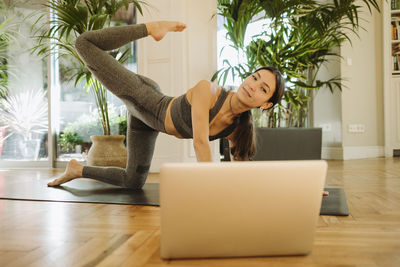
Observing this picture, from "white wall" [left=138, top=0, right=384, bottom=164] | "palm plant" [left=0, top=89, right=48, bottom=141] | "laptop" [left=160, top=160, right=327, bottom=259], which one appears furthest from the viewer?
"palm plant" [left=0, top=89, right=48, bottom=141]

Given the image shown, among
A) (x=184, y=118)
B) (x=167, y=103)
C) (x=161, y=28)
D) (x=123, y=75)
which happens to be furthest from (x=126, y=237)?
(x=161, y=28)

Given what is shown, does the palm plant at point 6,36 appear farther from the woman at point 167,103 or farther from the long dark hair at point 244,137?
the long dark hair at point 244,137

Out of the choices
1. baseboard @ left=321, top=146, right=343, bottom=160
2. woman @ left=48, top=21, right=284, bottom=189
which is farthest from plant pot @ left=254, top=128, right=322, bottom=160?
woman @ left=48, top=21, right=284, bottom=189

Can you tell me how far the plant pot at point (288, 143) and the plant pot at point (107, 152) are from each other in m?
1.25

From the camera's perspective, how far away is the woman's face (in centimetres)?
147

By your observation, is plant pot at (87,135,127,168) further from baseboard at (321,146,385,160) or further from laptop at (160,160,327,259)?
baseboard at (321,146,385,160)

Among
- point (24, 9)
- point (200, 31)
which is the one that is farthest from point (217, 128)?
point (24, 9)

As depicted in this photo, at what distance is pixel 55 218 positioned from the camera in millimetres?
1366

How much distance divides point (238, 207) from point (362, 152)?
4.33 m

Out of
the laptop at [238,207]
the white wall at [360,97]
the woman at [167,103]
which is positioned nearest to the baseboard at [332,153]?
the white wall at [360,97]

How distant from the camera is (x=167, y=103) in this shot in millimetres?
1771

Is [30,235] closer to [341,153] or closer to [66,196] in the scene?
[66,196]

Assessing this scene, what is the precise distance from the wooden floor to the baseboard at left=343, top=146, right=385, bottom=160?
2961mm

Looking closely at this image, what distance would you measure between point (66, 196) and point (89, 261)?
1.11m
